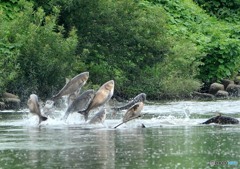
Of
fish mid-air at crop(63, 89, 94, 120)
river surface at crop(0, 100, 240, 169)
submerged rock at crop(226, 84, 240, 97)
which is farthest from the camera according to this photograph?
submerged rock at crop(226, 84, 240, 97)

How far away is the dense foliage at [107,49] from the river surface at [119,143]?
16.1 feet

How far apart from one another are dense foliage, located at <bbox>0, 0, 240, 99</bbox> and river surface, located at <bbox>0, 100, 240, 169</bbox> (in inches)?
194

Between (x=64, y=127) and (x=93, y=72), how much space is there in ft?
34.6

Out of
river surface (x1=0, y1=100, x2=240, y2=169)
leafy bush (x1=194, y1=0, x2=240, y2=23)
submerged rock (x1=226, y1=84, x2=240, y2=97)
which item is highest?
leafy bush (x1=194, y1=0, x2=240, y2=23)

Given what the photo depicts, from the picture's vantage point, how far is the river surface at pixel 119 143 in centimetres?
1495

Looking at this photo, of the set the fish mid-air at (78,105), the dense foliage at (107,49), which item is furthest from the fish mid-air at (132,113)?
the dense foliage at (107,49)

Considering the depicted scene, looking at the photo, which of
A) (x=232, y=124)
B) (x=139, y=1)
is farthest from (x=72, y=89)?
(x=139, y=1)

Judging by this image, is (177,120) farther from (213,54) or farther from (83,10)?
(213,54)

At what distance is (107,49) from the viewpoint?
32.4m

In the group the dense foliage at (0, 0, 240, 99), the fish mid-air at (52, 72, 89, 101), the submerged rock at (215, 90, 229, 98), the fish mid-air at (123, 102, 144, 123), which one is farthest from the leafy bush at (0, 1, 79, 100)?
the fish mid-air at (123, 102, 144, 123)

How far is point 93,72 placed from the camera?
3194cm

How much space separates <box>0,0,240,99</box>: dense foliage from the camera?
1166 inches

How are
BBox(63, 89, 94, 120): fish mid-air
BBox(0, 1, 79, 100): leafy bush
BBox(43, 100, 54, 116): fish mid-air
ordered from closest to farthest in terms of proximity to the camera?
BBox(63, 89, 94, 120): fish mid-air → BBox(43, 100, 54, 116): fish mid-air → BBox(0, 1, 79, 100): leafy bush

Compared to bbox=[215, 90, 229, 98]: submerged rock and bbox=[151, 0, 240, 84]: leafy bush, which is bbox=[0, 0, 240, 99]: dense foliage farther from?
bbox=[215, 90, 229, 98]: submerged rock
